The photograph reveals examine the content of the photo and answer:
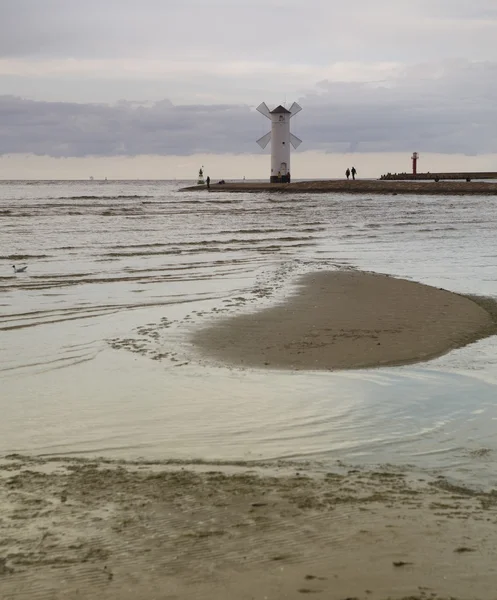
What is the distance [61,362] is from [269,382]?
8.23 ft

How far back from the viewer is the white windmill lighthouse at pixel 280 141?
270 feet

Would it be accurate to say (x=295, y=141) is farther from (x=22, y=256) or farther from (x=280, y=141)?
(x=22, y=256)

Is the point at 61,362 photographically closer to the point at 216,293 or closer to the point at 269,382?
the point at 269,382

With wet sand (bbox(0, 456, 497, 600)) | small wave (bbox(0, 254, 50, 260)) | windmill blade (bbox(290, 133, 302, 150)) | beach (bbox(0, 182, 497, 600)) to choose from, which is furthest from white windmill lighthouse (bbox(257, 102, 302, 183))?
wet sand (bbox(0, 456, 497, 600))

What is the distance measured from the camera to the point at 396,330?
36.3 feet

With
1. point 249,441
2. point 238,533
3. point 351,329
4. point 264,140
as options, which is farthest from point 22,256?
point 264,140

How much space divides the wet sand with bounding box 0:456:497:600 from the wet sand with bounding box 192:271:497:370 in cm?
376

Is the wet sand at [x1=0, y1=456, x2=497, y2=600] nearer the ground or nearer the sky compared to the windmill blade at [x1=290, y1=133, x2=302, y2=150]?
nearer the ground

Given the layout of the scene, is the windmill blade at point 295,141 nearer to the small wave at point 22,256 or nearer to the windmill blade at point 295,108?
the windmill blade at point 295,108

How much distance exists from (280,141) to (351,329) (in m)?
73.1

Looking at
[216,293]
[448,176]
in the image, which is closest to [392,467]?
[216,293]

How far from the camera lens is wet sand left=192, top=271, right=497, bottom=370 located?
948 cm

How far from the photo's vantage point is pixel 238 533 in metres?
4.43

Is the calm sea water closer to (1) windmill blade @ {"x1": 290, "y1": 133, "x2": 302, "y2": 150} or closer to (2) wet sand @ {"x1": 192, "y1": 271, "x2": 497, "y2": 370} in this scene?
(2) wet sand @ {"x1": 192, "y1": 271, "x2": 497, "y2": 370}
